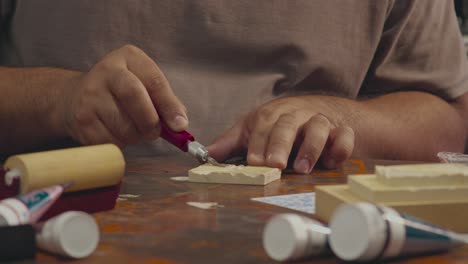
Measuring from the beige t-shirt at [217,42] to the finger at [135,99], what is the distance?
42cm

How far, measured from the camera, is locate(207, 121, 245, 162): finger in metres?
1.33

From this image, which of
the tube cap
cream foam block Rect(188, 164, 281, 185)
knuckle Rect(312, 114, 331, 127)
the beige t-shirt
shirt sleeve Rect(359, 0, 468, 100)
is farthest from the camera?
shirt sleeve Rect(359, 0, 468, 100)

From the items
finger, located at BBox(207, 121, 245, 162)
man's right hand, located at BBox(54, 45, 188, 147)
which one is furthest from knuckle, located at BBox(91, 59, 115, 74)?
finger, located at BBox(207, 121, 245, 162)

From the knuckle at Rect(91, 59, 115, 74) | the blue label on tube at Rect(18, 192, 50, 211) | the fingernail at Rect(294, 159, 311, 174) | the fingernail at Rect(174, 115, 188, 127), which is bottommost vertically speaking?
the fingernail at Rect(294, 159, 311, 174)

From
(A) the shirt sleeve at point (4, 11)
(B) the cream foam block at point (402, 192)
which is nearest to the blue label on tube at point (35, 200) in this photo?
(B) the cream foam block at point (402, 192)

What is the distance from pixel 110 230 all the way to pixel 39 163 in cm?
10

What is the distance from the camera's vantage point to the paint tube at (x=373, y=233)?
62 cm

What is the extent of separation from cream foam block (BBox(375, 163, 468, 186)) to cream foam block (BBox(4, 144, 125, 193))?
295 millimetres

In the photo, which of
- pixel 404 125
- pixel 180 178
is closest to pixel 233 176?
pixel 180 178

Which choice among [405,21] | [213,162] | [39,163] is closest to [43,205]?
[39,163]

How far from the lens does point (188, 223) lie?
815 mm

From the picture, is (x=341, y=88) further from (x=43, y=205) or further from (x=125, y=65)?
(x=43, y=205)

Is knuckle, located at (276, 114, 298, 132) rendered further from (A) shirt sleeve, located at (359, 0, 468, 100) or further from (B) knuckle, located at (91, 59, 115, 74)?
(A) shirt sleeve, located at (359, 0, 468, 100)

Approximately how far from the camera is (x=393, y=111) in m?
1.80
